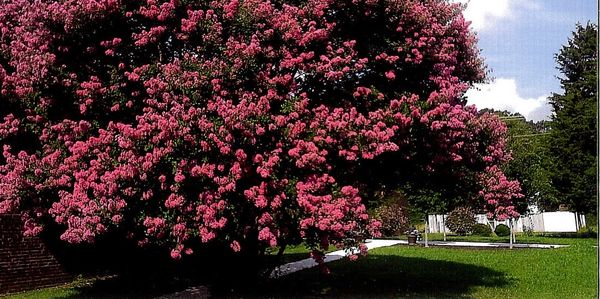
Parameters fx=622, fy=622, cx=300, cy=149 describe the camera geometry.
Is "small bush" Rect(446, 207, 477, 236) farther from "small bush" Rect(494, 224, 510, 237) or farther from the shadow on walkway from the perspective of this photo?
the shadow on walkway

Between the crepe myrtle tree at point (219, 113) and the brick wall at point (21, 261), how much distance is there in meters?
2.83

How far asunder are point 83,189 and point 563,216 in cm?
4067

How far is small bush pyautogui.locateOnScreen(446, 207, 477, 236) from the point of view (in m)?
33.8

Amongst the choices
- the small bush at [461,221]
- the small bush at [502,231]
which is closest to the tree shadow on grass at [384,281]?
the small bush at [461,221]

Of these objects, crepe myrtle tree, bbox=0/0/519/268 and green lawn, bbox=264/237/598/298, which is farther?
green lawn, bbox=264/237/598/298

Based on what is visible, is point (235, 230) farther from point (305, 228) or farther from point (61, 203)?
point (61, 203)

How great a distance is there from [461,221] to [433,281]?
2189cm

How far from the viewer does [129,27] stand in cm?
926

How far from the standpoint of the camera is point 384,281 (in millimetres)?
13406

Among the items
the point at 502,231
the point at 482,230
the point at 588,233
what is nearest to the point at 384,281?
the point at 502,231

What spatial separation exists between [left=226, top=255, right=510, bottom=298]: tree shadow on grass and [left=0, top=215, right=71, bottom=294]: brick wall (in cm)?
406

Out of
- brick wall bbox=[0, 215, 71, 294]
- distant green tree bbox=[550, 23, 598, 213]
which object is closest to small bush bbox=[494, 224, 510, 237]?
distant green tree bbox=[550, 23, 598, 213]

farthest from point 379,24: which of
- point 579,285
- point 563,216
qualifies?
point 563,216

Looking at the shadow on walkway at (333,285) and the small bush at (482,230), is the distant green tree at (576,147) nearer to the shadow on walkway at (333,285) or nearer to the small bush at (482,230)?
the small bush at (482,230)
